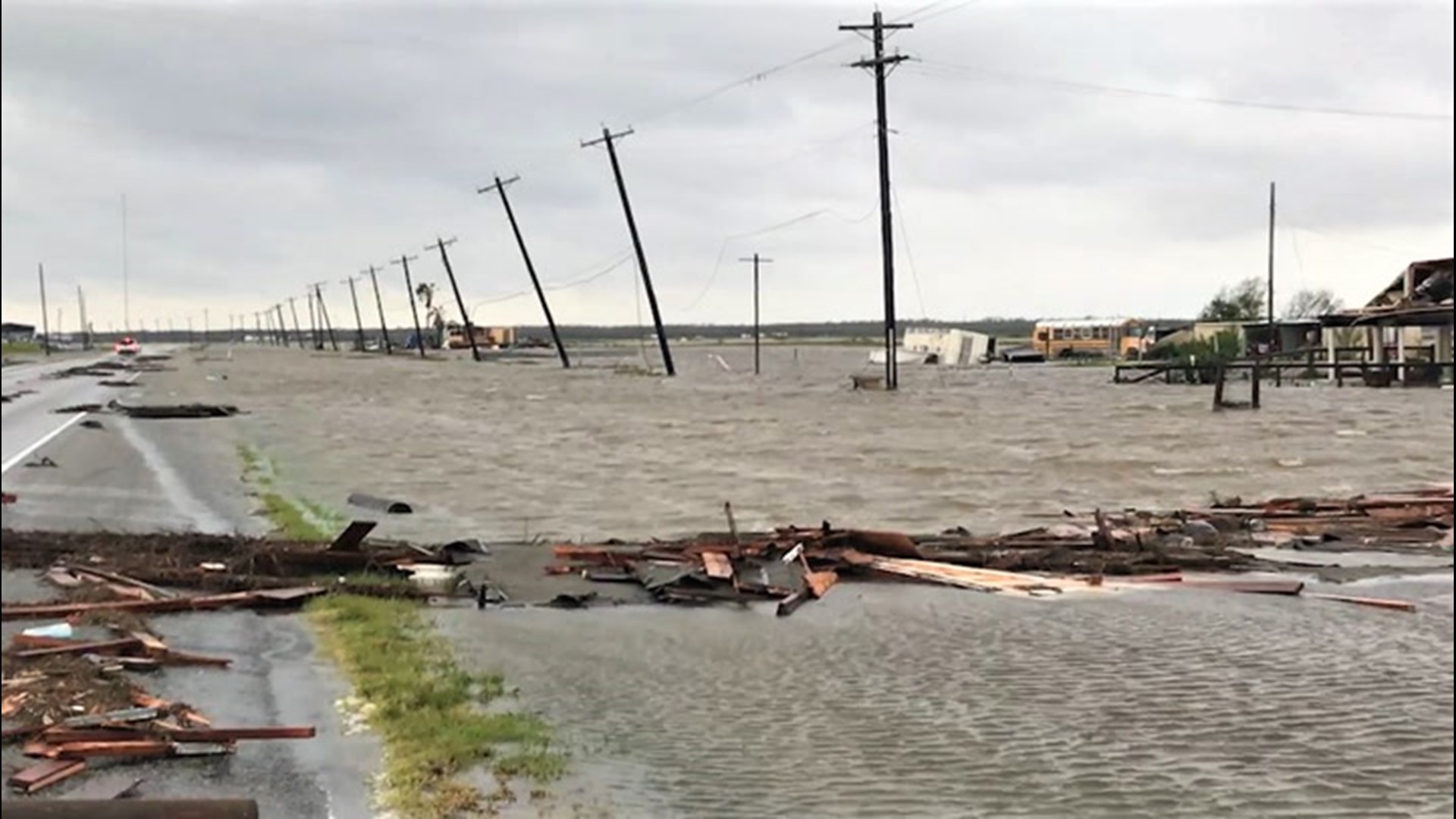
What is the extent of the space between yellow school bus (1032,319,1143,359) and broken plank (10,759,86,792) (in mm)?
10966

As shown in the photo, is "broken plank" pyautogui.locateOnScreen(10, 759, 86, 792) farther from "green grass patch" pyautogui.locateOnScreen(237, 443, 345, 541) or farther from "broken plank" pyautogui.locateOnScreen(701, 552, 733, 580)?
"green grass patch" pyautogui.locateOnScreen(237, 443, 345, 541)

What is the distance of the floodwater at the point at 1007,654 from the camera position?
18.9ft

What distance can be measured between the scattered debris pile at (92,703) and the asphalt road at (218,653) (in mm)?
109

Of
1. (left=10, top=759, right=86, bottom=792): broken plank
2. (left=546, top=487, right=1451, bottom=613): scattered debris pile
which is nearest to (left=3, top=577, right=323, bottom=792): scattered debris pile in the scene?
(left=10, top=759, right=86, bottom=792): broken plank

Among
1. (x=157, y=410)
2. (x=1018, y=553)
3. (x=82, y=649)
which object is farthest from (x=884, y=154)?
(x=157, y=410)

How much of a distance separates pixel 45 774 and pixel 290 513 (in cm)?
978

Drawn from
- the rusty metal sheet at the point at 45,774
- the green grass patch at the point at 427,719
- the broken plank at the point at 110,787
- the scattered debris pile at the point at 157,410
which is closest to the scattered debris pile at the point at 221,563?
the green grass patch at the point at 427,719

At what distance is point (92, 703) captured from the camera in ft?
21.0

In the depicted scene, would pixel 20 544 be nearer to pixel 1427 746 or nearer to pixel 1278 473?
pixel 1427 746

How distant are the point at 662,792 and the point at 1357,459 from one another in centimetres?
1351

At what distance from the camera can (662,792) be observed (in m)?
5.72

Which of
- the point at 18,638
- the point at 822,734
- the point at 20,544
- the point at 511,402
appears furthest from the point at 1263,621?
the point at 511,402

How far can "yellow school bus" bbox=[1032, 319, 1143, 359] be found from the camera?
16.4m

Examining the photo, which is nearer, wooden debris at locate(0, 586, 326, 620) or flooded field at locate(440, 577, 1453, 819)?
flooded field at locate(440, 577, 1453, 819)
